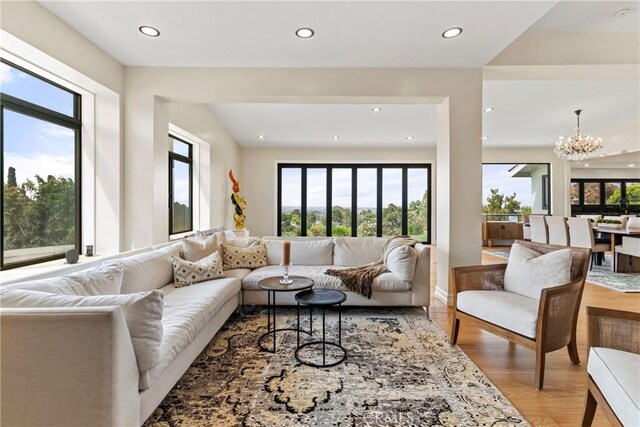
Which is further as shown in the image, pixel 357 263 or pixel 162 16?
pixel 357 263

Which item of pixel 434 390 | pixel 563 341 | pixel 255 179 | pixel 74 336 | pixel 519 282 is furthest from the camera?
pixel 255 179

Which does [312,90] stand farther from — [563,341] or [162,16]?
[563,341]

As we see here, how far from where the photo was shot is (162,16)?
2514mm

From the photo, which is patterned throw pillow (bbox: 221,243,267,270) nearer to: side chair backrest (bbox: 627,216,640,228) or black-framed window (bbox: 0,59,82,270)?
black-framed window (bbox: 0,59,82,270)

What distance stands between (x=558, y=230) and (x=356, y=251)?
4.31m

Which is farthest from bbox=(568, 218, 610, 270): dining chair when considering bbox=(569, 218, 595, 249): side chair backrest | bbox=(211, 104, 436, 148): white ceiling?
bbox=(211, 104, 436, 148): white ceiling

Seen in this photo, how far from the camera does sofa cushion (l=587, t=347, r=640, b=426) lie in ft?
3.67

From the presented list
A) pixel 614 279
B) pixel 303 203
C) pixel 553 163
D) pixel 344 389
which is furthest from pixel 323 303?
pixel 553 163

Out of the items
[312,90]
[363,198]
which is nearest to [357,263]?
[312,90]

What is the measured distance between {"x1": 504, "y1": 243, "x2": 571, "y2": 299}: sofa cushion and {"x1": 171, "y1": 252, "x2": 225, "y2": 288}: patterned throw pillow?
2.68m

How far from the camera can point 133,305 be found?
4.48 ft

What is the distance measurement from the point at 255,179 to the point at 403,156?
3942 millimetres

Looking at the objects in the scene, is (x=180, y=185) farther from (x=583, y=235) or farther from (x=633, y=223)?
(x=633, y=223)

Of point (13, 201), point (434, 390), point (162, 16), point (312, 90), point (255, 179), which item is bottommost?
point (434, 390)
